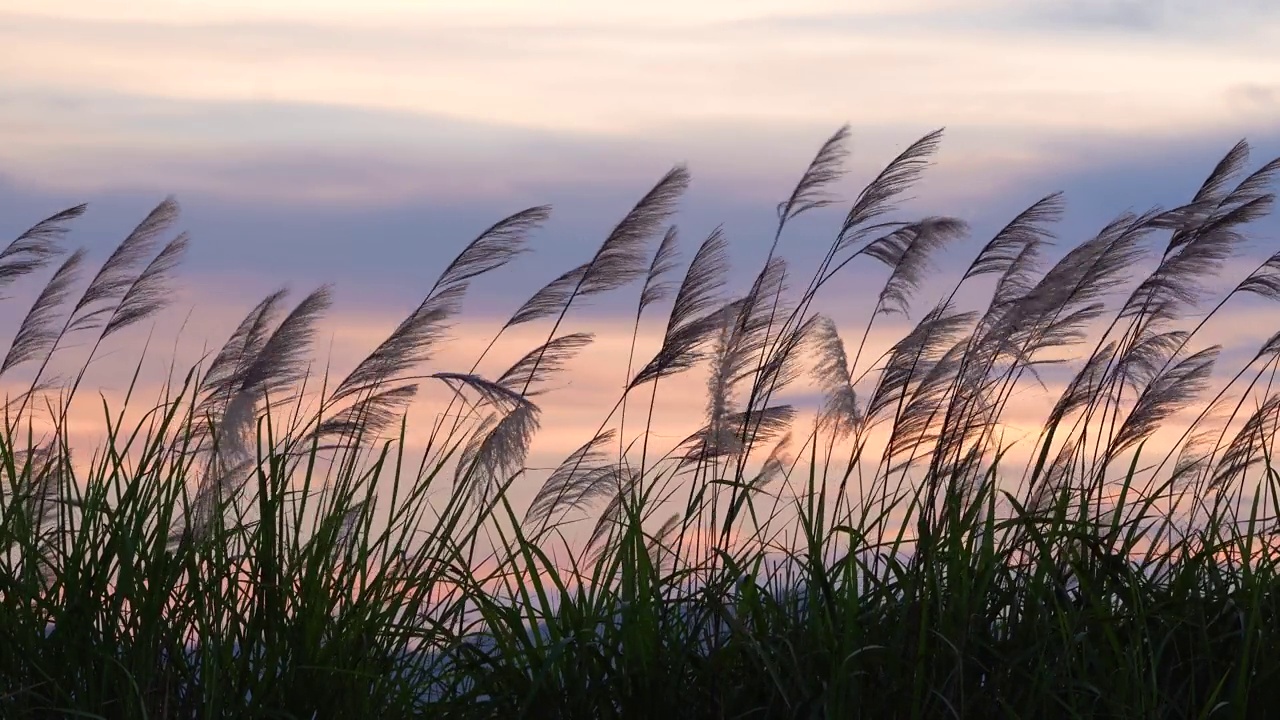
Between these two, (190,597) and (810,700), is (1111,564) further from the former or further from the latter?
(190,597)

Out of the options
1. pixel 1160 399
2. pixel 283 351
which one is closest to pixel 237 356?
pixel 283 351

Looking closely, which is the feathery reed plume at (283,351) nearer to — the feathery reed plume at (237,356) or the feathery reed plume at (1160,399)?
the feathery reed plume at (237,356)

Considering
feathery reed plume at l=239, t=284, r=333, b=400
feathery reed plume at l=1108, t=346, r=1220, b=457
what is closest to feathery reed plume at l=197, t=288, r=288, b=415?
feathery reed plume at l=239, t=284, r=333, b=400

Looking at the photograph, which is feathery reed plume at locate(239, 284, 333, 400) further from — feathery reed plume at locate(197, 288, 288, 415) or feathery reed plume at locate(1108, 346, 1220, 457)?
feathery reed plume at locate(1108, 346, 1220, 457)

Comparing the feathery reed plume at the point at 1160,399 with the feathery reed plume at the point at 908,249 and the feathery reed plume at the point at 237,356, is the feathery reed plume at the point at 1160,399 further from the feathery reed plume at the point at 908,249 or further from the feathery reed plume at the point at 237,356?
the feathery reed plume at the point at 237,356

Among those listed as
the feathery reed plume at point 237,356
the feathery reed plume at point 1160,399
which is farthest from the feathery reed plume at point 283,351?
the feathery reed plume at point 1160,399

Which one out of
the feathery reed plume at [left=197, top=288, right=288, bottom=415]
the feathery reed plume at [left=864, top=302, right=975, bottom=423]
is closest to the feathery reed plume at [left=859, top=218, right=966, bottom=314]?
the feathery reed plume at [left=864, top=302, right=975, bottom=423]

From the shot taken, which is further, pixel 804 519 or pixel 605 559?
pixel 605 559

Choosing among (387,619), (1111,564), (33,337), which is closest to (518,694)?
(387,619)

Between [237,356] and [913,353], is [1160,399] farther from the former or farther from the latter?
[237,356]

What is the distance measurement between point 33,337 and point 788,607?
2.76 metres

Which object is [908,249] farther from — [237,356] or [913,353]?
[237,356]

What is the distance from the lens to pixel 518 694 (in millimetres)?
3199

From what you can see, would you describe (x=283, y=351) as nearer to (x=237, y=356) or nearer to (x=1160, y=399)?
(x=237, y=356)
